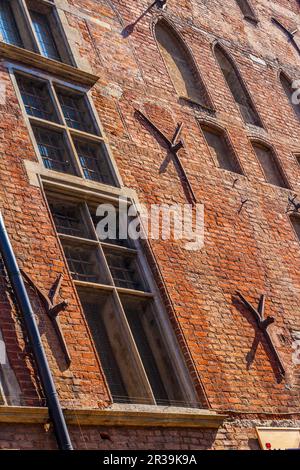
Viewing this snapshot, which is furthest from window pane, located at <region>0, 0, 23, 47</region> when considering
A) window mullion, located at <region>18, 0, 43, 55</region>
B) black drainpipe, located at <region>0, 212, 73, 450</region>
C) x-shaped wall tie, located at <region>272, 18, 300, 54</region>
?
x-shaped wall tie, located at <region>272, 18, 300, 54</region>

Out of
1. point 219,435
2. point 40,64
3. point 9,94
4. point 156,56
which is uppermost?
point 156,56

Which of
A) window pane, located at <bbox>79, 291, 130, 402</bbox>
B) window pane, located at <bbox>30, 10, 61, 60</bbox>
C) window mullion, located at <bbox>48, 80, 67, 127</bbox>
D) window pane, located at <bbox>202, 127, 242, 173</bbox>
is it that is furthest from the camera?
window pane, located at <bbox>202, 127, 242, 173</bbox>

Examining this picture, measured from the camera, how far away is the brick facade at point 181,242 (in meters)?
7.94

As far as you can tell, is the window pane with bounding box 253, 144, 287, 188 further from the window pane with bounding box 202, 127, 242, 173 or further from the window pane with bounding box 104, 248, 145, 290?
the window pane with bounding box 104, 248, 145, 290

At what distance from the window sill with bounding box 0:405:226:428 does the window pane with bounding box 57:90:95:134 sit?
4.33 m

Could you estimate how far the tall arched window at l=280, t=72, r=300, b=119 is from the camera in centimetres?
1602

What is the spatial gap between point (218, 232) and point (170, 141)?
63.0 inches

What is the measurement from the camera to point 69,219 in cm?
963

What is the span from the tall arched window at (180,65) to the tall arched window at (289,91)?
116 inches

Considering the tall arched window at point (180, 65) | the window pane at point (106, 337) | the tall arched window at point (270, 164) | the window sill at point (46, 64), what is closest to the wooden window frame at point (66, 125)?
the window sill at point (46, 64)

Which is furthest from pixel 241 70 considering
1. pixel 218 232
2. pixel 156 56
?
pixel 218 232

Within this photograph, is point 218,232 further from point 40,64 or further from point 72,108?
point 40,64

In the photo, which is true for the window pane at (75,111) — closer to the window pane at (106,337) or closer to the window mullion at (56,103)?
the window mullion at (56,103)

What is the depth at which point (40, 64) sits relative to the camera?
35.1ft
